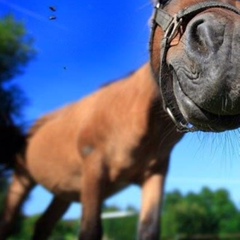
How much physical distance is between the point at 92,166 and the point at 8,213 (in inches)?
67.8

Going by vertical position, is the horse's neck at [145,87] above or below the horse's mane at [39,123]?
below

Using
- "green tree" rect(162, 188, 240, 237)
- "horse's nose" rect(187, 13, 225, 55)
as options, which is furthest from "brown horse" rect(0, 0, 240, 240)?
"green tree" rect(162, 188, 240, 237)

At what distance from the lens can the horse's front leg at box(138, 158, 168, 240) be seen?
10.0ft

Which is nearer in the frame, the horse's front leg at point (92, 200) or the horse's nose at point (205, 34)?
the horse's nose at point (205, 34)

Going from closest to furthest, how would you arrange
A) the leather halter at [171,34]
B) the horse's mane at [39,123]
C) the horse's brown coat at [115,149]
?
the leather halter at [171,34], the horse's brown coat at [115,149], the horse's mane at [39,123]

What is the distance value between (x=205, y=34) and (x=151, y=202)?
1857mm

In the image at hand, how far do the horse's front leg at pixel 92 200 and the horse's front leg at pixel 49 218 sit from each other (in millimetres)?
1277

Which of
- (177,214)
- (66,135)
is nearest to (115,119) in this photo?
(66,135)

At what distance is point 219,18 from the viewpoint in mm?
1446

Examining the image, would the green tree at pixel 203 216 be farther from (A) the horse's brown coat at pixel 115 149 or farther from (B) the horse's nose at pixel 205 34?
(B) the horse's nose at pixel 205 34

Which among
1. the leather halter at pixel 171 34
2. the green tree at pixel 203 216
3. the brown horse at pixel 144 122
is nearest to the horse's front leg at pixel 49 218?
the brown horse at pixel 144 122

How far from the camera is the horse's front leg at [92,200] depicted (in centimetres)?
299

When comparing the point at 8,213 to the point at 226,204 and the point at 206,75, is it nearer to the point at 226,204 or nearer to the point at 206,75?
the point at 206,75

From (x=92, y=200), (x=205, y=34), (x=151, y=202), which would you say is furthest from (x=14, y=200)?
(x=205, y=34)
